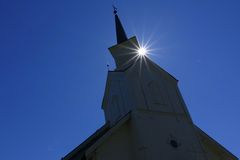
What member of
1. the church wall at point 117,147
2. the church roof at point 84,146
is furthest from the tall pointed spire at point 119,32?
the church wall at point 117,147

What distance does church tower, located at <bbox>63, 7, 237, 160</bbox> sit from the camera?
14.2 m

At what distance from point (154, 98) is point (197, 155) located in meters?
3.96

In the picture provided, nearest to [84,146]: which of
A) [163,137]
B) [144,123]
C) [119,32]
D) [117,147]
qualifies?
[117,147]

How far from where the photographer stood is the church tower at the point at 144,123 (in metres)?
Answer: 14.2

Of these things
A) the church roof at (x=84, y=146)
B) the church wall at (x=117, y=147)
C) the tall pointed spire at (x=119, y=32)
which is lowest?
the church wall at (x=117, y=147)

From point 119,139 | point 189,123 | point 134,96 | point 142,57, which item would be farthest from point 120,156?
point 142,57

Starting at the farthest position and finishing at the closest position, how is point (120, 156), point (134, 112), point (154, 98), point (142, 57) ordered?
point (142, 57)
point (154, 98)
point (134, 112)
point (120, 156)

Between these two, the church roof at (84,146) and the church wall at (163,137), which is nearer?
the church wall at (163,137)

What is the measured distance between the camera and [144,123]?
15.0 metres

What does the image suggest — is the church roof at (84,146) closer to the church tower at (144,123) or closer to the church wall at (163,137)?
the church tower at (144,123)

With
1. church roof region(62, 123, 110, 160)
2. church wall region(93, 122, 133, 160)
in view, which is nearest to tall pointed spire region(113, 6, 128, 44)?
church roof region(62, 123, 110, 160)

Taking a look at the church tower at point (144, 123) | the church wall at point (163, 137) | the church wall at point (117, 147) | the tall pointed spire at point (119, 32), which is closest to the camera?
the church wall at point (117, 147)

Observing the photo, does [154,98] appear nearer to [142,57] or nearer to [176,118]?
[176,118]

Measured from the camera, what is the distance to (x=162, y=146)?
14367 millimetres
